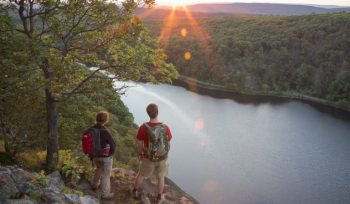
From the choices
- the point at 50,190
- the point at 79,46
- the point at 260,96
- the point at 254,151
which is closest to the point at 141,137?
the point at 50,190

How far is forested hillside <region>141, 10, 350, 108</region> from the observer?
83250 millimetres

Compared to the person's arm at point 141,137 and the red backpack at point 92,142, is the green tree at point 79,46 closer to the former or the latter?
the red backpack at point 92,142

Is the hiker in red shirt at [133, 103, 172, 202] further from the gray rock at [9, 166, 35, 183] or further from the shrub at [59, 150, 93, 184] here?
the gray rock at [9, 166, 35, 183]

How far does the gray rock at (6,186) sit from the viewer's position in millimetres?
6216

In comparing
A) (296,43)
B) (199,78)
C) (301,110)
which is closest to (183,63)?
(199,78)

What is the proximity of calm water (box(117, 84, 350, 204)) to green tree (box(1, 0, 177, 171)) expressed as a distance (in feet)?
81.5

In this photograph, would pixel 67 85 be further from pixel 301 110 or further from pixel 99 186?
pixel 301 110

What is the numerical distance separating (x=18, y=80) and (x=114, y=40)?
9.48 ft

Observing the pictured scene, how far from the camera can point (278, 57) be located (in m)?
94.9

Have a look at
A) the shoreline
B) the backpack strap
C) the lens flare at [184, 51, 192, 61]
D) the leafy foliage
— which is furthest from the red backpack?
the lens flare at [184, 51, 192, 61]

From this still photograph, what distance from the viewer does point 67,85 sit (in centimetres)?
962

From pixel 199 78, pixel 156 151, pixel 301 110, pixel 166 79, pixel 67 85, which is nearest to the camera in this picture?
pixel 156 151

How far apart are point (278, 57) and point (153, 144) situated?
9227 cm

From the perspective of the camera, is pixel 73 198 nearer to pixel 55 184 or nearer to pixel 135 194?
pixel 55 184
